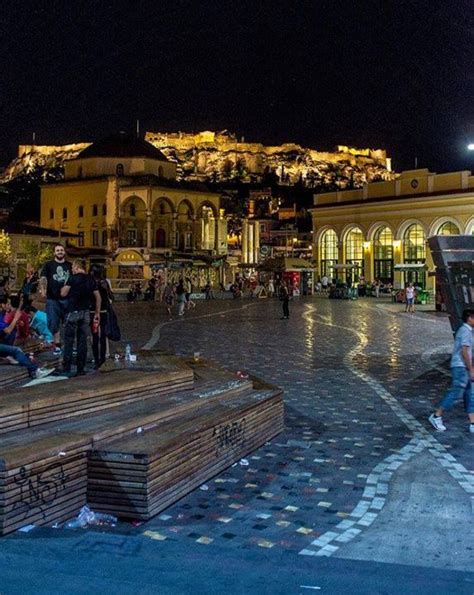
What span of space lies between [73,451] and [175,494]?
0.86m

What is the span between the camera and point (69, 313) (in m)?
8.96

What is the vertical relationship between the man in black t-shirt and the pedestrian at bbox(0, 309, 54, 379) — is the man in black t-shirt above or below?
above

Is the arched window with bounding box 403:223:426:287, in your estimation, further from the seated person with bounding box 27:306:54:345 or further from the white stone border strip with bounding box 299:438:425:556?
the white stone border strip with bounding box 299:438:425:556

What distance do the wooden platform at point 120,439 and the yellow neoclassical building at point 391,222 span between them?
49.0 metres

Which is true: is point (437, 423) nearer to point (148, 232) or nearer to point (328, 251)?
point (328, 251)

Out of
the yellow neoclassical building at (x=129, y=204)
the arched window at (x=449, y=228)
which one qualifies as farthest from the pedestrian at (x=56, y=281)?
the yellow neoclassical building at (x=129, y=204)

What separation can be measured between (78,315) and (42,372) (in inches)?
31.5

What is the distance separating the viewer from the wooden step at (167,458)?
202 inches

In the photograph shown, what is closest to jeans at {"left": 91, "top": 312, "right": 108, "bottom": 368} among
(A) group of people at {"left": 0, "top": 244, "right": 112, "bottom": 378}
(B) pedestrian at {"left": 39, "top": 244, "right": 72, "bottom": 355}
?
(A) group of people at {"left": 0, "top": 244, "right": 112, "bottom": 378}

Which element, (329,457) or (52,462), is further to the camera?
(329,457)

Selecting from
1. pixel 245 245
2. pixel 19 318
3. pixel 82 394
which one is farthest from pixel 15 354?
pixel 245 245

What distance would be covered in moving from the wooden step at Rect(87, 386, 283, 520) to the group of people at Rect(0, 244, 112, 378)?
96.6 inches

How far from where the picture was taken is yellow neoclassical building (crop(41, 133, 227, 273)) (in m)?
69.7

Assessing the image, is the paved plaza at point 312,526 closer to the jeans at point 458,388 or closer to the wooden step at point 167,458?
the wooden step at point 167,458
